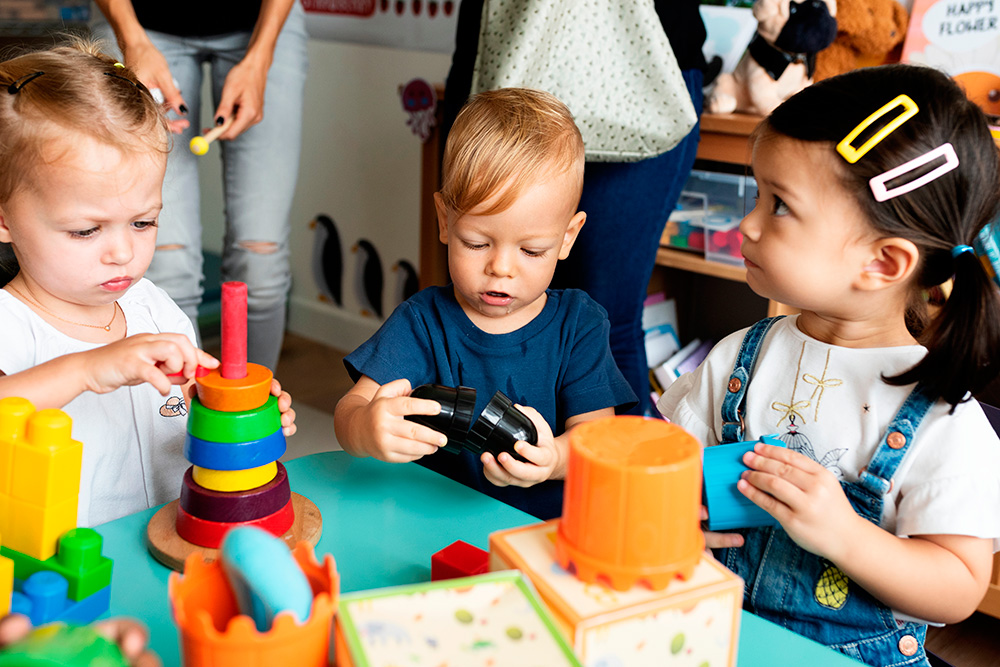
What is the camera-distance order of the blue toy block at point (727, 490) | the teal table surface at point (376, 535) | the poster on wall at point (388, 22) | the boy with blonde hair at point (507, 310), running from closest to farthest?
the teal table surface at point (376, 535), the blue toy block at point (727, 490), the boy with blonde hair at point (507, 310), the poster on wall at point (388, 22)

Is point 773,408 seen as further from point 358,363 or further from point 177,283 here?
point 177,283

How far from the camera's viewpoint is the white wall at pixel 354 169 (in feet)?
8.79

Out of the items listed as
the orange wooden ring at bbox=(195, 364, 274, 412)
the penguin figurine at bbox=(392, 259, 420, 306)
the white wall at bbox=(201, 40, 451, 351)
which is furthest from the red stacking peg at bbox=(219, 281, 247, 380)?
the penguin figurine at bbox=(392, 259, 420, 306)

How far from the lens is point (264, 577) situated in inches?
19.4

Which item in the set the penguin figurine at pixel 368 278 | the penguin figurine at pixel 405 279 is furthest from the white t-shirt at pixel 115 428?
the penguin figurine at pixel 368 278

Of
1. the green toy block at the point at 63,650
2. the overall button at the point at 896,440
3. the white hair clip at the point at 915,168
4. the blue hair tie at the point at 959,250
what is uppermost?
the white hair clip at the point at 915,168

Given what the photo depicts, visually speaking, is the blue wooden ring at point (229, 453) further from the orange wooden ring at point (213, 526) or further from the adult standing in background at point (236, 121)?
the adult standing in background at point (236, 121)

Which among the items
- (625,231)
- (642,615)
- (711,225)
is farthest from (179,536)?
(711,225)

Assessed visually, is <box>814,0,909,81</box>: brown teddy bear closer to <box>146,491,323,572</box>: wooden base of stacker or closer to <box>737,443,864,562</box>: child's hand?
<box>737,443,864,562</box>: child's hand

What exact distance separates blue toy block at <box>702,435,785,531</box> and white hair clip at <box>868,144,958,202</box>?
10.7 inches

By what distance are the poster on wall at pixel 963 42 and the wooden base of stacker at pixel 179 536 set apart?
4.89 feet

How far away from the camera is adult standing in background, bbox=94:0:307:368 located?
5.14 feet

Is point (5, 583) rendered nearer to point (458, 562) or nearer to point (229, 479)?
point (229, 479)

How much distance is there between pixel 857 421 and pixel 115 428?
807 millimetres
